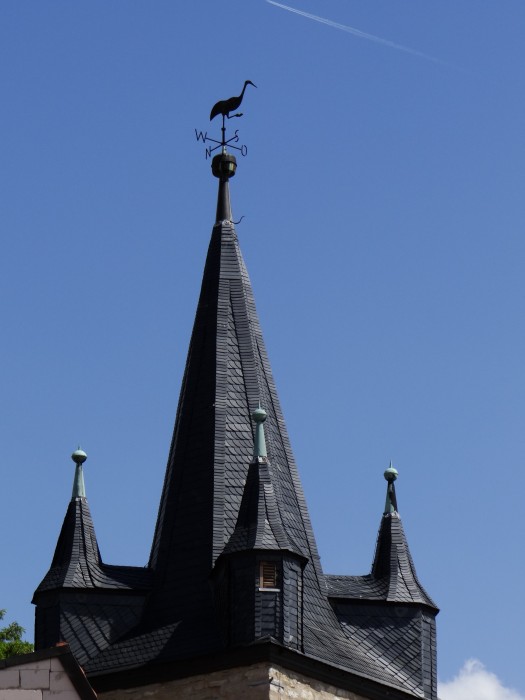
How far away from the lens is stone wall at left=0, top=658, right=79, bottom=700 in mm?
28987

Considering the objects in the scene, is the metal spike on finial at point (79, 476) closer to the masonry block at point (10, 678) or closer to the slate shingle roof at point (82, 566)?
the slate shingle roof at point (82, 566)

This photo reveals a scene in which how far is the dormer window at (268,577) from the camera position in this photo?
36.6 metres

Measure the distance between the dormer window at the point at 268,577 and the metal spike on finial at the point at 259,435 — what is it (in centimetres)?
213

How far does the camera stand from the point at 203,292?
42.1m

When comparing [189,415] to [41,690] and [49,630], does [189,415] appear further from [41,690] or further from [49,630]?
[41,690]

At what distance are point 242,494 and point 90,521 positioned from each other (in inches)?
96.1

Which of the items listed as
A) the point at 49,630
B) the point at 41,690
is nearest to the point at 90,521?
the point at 49,630

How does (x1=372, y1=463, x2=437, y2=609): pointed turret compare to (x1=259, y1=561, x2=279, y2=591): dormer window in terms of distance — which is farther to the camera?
(x1=372, y1=463, x2=437, y2=609): pointed turret

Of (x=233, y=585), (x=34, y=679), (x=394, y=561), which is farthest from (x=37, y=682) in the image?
(x=394, y=561)

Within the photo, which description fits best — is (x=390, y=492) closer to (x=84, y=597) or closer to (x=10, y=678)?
(x=84, y=597)

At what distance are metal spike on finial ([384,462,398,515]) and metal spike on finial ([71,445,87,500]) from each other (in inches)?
190

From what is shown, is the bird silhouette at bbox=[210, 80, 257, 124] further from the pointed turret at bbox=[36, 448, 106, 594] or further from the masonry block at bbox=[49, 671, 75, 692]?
the masonry block at bbox=[49, 671, 75, 692]

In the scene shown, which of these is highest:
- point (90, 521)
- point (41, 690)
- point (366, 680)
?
point (90, 521)

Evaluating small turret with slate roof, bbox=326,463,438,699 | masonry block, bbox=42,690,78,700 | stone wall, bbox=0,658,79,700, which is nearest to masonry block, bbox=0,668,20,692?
stone wall, bbox=0,658,79,700
